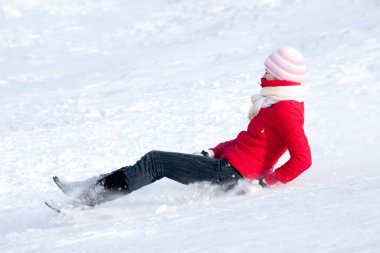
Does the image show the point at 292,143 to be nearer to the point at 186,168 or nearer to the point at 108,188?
the point at 186,168

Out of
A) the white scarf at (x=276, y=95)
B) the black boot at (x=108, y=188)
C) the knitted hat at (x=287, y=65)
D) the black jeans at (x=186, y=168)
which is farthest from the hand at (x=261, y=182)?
the black boot at (x=108, y=188)

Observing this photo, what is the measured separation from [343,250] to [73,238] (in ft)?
5.37

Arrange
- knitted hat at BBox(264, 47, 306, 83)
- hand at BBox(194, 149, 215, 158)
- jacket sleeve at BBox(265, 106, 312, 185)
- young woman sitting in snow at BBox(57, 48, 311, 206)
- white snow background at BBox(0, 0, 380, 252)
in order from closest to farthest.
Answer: white snow background at BBox(0, 0, 380, 252), jacket sleeve at BBox(265, 106, 312, 185), young woman sitting in snow at BBox(57, 48, 311, 206), knitted hat at BBox(264, 47, 306, 83), hand at BBox(194, 149, 215, 158)

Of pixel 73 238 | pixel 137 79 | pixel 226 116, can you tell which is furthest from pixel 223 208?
pixel 137 79

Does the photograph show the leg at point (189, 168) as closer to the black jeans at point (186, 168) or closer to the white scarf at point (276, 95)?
the black jeans at point (186, 168)

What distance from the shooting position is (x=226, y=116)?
23.4 feet

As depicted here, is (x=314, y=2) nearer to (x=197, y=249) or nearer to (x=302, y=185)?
(x=302, y=185)

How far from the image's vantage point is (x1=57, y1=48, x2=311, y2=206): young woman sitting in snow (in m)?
4.46

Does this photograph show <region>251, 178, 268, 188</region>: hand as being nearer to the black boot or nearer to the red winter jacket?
the red winter jacket

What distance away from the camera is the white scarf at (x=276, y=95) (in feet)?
14.7

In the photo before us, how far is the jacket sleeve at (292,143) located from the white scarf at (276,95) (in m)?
0.10

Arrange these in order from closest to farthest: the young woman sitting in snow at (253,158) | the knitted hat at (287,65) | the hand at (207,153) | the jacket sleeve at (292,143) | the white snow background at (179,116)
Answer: the white snow background at (179,116), the jacket sleeve at (292,143), the young woman sitting in snow at (253,158), the knitted hat at (287,65), the hand at (207,153)

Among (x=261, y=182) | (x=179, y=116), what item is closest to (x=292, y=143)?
(x=261, y=182)

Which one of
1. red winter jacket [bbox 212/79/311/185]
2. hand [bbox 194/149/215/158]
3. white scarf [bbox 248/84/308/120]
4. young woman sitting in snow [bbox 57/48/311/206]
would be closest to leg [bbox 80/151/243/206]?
young woman sitting in snow [bbox 57/48/311/206]
